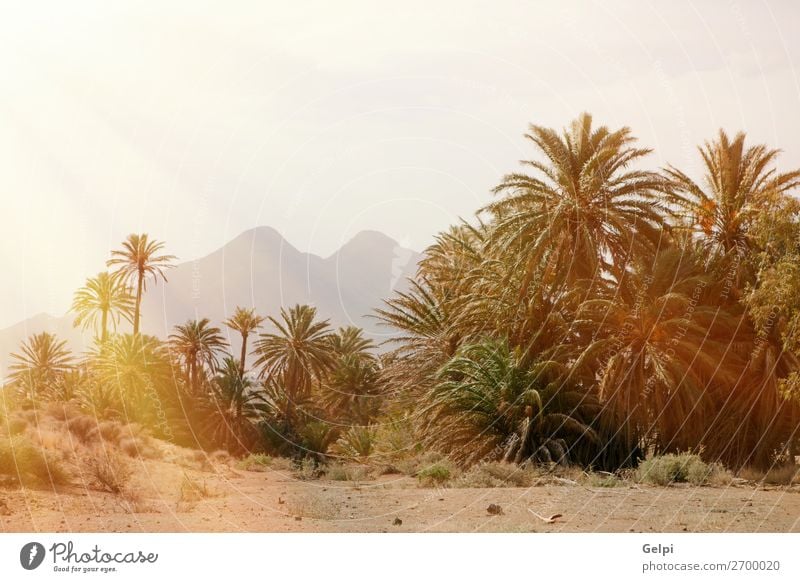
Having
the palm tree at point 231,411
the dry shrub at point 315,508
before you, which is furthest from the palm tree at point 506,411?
the palm tree at point 231,411

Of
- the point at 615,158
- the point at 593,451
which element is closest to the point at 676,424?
the point at 593,451

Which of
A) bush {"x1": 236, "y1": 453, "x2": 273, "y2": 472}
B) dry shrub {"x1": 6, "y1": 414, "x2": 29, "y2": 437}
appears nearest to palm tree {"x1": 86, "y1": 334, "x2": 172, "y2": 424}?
bush {"x1": 236, "y1": 453, "x2": 273, "y2": 472}

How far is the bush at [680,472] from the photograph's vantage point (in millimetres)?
22594

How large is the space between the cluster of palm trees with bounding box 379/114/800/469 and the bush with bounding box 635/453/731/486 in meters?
3.06

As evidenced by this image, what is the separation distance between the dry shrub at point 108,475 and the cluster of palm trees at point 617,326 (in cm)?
1166

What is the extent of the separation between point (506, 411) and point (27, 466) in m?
15.2

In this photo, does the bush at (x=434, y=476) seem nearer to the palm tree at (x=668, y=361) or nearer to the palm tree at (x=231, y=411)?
the palm tree at (x=668, y=361)

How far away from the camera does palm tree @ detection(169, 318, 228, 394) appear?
171 ft

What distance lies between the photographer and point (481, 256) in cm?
3719

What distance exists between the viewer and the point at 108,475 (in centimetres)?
1956

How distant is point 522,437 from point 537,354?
4488 mm
